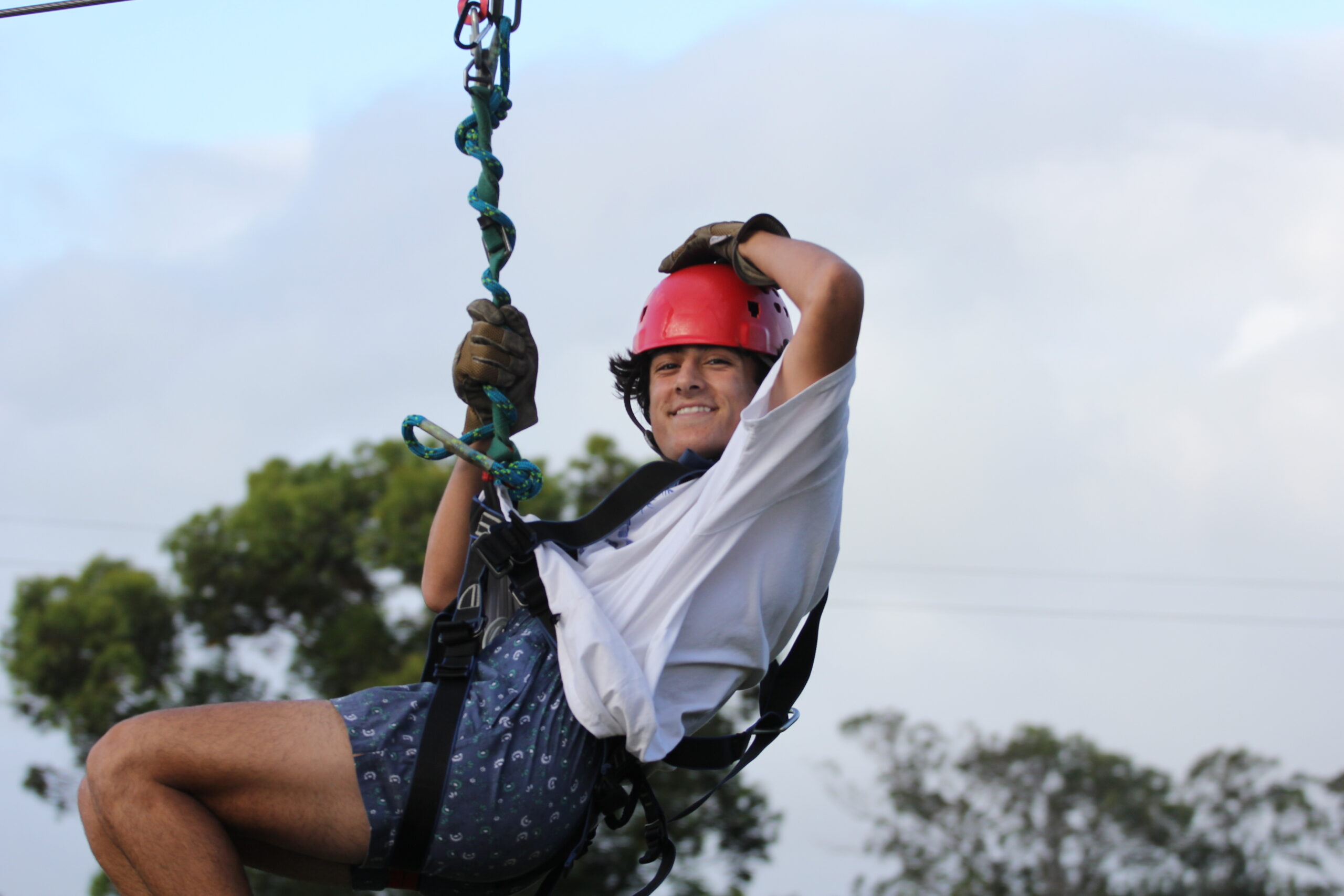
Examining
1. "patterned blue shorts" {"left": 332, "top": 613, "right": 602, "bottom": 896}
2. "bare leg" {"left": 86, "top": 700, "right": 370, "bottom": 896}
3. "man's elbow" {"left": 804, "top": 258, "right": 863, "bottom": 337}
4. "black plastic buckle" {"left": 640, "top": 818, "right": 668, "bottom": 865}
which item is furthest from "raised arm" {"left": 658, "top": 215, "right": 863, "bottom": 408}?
"bare leg" {"left": 86, "top": 700, "right": 370, "bottom": 896}

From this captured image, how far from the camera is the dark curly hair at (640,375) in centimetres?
296

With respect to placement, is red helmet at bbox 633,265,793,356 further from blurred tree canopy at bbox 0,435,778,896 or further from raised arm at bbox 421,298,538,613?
blurred tree canopy at bbox 0,435,778,896

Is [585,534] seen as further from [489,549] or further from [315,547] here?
[315,547]

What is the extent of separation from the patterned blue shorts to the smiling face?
0.61 meters

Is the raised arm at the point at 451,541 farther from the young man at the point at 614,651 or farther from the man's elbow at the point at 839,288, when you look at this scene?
the man's elbow at the point at 839,288

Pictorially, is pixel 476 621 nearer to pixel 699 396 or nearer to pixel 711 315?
pixel 699 396

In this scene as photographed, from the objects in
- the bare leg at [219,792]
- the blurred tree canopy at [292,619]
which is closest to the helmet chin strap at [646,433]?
the bare leg at [219,792]

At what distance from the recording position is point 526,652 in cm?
246

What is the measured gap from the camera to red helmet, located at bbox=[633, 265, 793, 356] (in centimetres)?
291

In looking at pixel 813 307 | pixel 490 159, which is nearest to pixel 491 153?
pixel 490 159

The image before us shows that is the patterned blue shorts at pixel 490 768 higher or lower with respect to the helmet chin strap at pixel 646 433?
lower

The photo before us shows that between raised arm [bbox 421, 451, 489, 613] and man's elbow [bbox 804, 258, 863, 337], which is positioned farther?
raised arm [bbox 421, 451, 489, 613]

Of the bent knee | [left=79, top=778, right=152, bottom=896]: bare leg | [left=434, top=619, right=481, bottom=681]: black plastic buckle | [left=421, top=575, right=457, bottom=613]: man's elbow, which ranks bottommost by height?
[left=79, top=778, right=152, bottom=896]: bare leg

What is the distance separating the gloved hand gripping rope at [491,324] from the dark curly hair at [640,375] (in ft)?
1.23
